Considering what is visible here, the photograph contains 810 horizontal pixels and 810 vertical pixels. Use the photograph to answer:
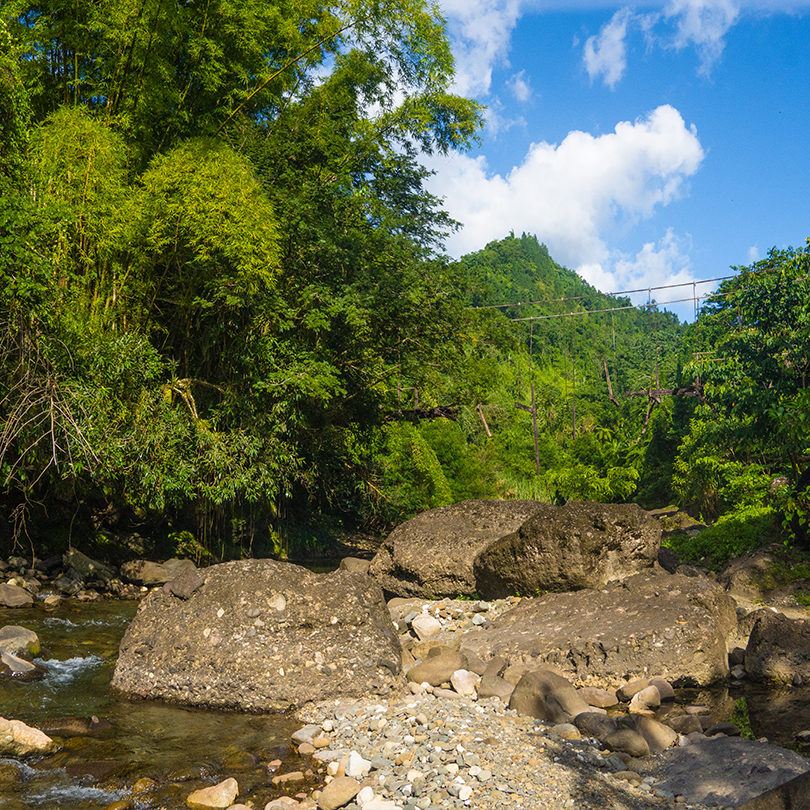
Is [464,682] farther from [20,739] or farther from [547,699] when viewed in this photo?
[20,739]

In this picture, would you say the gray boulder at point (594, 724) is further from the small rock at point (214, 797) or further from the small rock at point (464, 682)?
the small rock at point (214, 797)

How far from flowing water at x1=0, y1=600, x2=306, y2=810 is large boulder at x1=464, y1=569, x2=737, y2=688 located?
2.44 m

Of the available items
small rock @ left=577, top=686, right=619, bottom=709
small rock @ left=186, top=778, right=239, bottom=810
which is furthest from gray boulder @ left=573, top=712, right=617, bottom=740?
small rock @ left=186, top=778, right=239, bottom=810

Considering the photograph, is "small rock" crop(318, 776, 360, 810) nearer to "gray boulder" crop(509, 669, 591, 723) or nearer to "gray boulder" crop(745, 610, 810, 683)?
"gray boulder" crop(509, 669, 591, 723)

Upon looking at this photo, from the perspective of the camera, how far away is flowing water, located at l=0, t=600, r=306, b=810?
392 cm

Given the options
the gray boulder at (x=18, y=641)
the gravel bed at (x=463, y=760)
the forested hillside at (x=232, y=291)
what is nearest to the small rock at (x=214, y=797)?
the gravel bed at (x=463, y=760)

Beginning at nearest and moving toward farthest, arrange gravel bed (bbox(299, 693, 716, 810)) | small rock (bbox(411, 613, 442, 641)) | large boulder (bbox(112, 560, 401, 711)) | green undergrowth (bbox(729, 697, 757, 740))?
gravel bed (bbox(299, 693, 716, 810)), green undergrowth (bbox(729, 697, 757, 740)), large boulder (bbox(112, 560, 401, 711)), small rock (bbox(411, 613, 442, 641))

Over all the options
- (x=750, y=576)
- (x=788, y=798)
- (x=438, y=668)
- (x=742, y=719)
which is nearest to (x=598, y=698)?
(x=742, y=719)

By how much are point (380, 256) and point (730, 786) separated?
9.57 meters

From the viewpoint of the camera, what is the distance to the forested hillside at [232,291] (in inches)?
340

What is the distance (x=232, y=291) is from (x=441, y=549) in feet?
14.7

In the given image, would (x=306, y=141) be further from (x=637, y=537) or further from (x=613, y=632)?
(x=613, y=632)

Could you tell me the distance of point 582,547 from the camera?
7.73 metres

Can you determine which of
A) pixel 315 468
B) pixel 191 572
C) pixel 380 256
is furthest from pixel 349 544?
pixel 191 572
